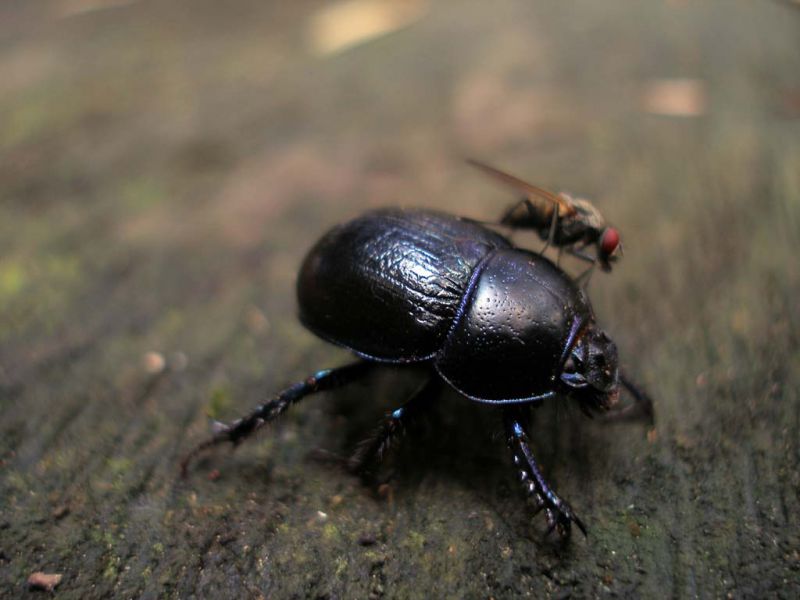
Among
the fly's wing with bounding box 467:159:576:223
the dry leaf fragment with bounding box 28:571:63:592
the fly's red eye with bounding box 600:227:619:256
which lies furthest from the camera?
the fly's wing with bounding box 467:159:576:223

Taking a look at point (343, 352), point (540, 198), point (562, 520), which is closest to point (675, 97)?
point (540, 198)

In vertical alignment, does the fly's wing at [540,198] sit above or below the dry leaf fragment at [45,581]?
above

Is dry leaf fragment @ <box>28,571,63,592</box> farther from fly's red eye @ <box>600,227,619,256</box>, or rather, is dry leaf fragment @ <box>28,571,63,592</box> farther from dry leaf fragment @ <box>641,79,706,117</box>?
dry leaf fragment @ <box>641,79,706,117</box>

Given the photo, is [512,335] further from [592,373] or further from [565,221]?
[565,221]

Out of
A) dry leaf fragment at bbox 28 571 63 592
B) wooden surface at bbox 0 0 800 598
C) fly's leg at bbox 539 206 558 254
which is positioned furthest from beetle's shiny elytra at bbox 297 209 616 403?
dry leaf fragment at bbox 28 571 63 592

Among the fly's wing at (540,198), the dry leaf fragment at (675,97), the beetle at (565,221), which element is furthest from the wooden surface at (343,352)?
the fly's wing at (540,198)

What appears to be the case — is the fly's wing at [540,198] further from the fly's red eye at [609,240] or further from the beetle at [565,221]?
the fly's red eye at [609,240]
